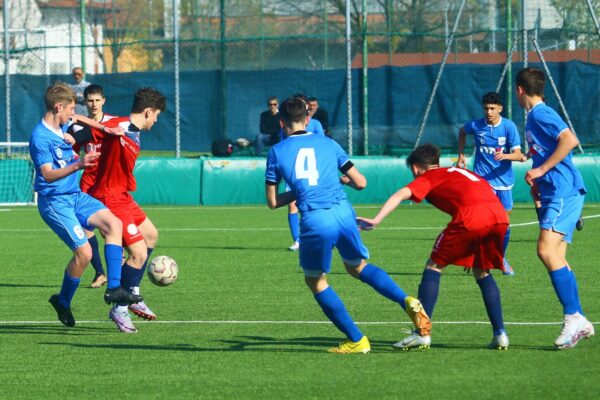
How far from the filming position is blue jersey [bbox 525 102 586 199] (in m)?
8.65

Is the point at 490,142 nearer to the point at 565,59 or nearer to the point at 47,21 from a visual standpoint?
the point at 565,59

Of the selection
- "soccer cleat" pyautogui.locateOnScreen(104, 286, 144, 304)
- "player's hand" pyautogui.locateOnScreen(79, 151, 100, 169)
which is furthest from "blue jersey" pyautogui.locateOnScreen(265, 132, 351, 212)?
"soccer cleat" pyautogui.locateOnScreen(104, 286, 144, 304)

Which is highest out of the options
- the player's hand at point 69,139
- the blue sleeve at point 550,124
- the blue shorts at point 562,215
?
the blue sleeve at point 550,124

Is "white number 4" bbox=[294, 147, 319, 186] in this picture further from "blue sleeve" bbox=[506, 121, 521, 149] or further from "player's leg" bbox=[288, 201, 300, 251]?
"player's leg" bbox=[288, 201, 300, 251]

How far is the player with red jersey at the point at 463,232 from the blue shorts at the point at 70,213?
9.89ft

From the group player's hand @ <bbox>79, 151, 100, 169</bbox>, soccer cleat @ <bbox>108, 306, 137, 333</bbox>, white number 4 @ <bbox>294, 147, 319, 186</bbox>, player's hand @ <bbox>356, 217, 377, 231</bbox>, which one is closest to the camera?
player's hand @ <bbox>356, 217, 377, 231</bbox>

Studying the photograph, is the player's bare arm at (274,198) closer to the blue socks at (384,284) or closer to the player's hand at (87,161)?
the blue socks at (384,284)

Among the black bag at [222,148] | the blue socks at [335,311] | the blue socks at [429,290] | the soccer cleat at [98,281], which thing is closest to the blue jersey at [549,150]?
the blue socks at [429,290]

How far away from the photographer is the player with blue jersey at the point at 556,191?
27.6 ft

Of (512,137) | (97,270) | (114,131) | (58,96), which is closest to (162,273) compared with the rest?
(114,131)

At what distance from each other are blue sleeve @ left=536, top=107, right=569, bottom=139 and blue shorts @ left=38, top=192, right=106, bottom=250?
3720mm

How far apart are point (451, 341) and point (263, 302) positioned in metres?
2.86

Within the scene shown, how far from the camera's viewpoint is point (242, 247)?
54.2 ft

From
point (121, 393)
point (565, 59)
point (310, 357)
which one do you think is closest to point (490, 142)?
point (310, 357)
